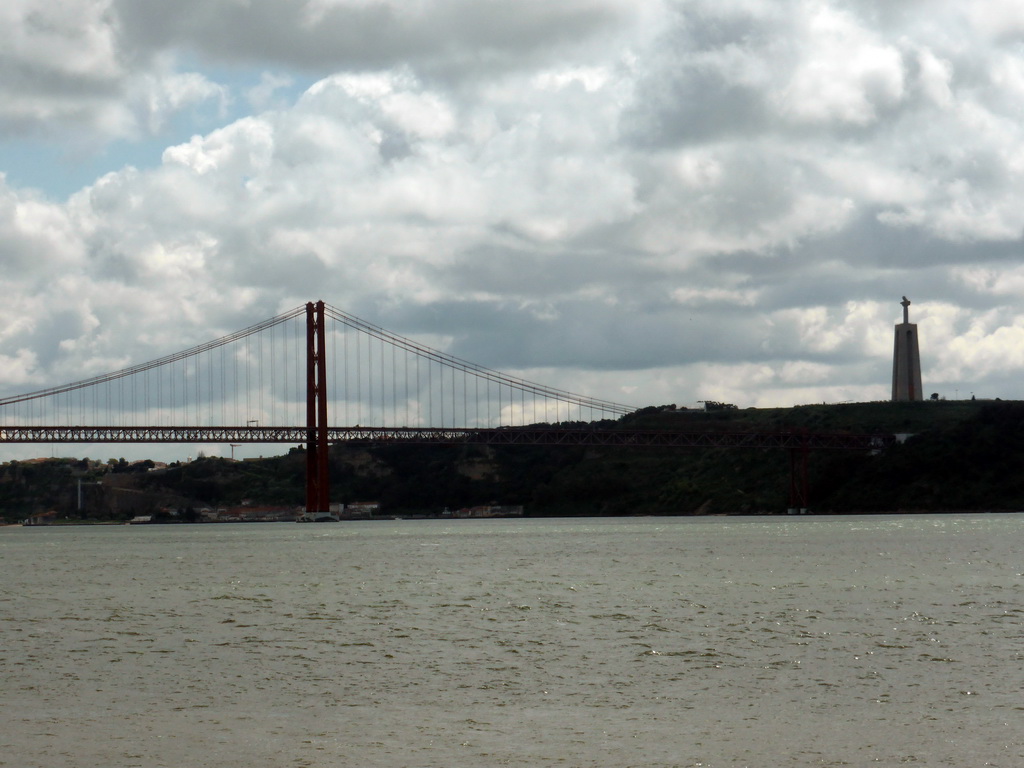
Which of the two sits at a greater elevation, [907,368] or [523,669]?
[907,368]

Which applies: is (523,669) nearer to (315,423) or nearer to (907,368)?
(315,423)

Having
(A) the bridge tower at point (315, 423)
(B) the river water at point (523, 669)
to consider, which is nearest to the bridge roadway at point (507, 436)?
(A) the bridge tower at point (315, 423)

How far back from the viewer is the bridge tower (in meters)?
90.1

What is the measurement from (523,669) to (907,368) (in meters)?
113

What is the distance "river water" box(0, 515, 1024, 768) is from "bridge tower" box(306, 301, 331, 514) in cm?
4654

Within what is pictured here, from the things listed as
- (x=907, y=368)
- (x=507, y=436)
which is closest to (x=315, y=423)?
(x=507, y=436)

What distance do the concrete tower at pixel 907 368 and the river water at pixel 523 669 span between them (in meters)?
86.1

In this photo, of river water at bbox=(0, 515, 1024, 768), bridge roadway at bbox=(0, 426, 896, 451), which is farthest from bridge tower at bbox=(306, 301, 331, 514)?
river water at bbox=(0, 515, 1024, 768)

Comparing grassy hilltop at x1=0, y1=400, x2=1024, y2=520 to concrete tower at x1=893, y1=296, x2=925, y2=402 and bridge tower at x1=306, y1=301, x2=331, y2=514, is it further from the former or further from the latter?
bridge tower at x1=306, y1=301, x2=331, y2=514

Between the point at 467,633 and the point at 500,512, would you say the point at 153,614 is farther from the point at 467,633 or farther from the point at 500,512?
the point at 500,512

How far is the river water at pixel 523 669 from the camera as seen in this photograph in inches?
571

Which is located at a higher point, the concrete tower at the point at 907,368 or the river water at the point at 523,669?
the concrete tower at the point at 907,368

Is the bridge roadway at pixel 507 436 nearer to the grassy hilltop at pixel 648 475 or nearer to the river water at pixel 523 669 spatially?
the grassy hilltop at pixel 648 475

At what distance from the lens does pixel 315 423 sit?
3585 inches
